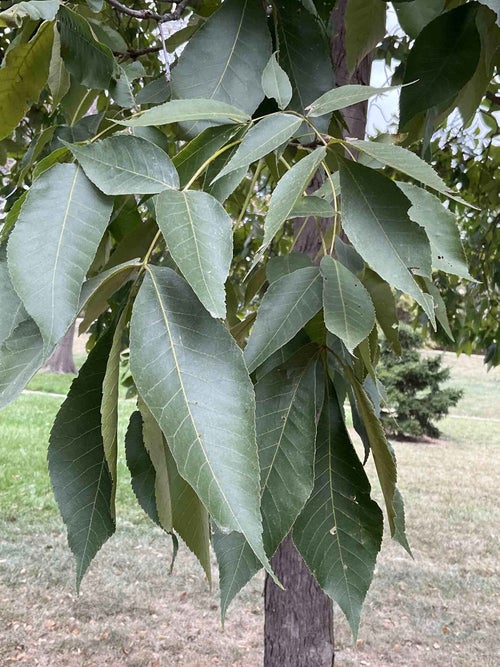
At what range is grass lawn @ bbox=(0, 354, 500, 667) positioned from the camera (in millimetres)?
3154

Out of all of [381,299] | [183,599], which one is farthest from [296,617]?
[183,599]

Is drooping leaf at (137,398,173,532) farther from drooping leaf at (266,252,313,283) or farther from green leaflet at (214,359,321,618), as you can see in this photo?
drooping leaf at (266,252,313,283)

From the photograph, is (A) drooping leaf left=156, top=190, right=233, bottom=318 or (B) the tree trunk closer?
(A) drooping leaf left=156, top=190, right=233, bottom=318

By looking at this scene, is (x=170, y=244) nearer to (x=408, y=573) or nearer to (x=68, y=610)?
(x=68, y=610)

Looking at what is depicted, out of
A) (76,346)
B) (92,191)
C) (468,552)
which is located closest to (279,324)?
(92,191)

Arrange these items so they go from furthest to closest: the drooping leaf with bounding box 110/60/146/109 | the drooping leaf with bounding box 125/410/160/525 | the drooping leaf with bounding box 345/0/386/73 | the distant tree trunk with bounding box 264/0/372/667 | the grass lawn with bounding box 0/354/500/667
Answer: the grass lawn with bounding box 0/354/500/667 → the distant tree trunk with bounding box 264/0/372/667 → the drooping leaf with bounding box 345/0/386/73 → the drooping leaf with bounding box 110/60/146/109 → the drooping leaf with bounding box 125/410/160/525

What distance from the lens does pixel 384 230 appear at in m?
0.49

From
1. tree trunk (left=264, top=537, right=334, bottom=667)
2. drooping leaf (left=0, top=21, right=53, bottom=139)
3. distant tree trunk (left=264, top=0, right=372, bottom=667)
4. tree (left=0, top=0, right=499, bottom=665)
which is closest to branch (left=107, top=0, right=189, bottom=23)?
tree (left=0, top=0, right=499, bottom=665)

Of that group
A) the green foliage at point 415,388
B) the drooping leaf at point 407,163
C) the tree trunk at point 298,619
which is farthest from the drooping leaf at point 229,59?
the green foliage at point 415,388

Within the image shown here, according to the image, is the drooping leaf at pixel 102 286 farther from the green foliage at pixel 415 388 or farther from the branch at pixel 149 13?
the green foliage at pixel 415 388

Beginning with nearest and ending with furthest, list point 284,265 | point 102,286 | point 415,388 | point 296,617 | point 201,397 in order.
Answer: point 201,397 < point 102,286 < point 284,265 < point 296,617 < point 415,388

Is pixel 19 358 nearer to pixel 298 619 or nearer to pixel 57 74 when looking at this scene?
pixel 57 74

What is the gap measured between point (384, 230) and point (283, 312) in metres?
0.11

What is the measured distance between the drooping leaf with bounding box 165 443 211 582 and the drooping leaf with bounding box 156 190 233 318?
169 mm
